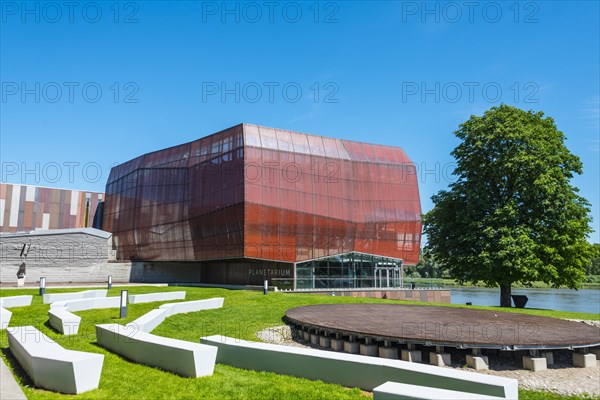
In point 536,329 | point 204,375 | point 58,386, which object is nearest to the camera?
point 58,386

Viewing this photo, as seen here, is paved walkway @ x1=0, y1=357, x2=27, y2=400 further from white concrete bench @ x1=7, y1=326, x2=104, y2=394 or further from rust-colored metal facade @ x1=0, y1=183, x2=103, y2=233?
rust-colored metal facade @ x1=0, y1=183, x2=103, y2=233

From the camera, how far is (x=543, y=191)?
30.2 meters

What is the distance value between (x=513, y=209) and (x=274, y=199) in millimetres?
20720

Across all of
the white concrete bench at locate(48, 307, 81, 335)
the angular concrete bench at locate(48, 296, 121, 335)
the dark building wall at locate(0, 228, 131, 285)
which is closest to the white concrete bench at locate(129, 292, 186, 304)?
the angular concrete bench at locate(48, 296, 121, 335)

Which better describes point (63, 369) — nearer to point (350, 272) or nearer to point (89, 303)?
point (89, 303)

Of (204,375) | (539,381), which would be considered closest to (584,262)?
(539,381)

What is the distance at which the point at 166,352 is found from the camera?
8883mm

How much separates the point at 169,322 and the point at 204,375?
870 cm

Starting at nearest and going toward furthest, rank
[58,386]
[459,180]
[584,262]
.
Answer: [58,386]
[584,262]
[459,180]

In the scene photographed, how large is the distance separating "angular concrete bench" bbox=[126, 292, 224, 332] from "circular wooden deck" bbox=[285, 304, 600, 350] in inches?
181

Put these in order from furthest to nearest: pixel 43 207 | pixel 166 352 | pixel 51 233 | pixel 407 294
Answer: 1. pixel 43 207
2. pixel 51 233
3. pixel 407 294
4. pixel 166 352

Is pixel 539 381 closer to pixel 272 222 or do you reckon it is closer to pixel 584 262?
pixel 584 262

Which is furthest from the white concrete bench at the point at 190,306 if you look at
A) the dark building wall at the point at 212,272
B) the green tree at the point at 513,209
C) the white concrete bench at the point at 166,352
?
the dark building wall at the point at 212,272

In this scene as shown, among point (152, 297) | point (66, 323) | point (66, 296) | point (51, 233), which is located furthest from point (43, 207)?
point (66, 323)
